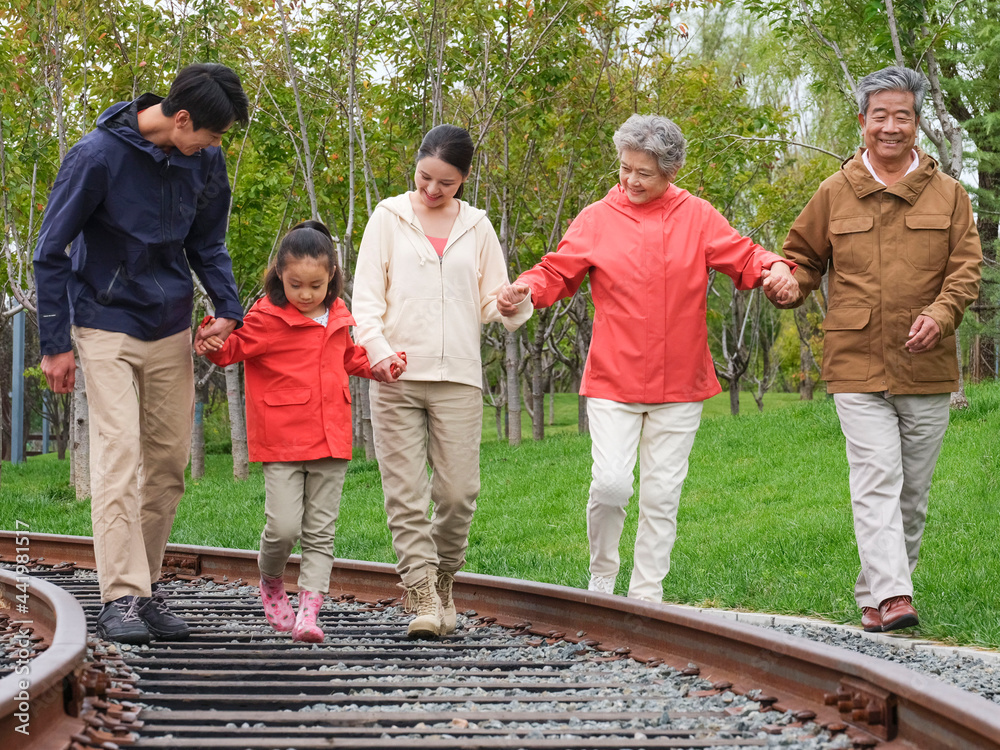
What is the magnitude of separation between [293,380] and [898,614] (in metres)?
2.73

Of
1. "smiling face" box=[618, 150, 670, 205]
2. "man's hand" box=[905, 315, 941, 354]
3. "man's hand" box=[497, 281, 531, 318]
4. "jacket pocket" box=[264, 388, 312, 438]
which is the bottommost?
"jacket pocket" box=[264, 388, 312, 438]

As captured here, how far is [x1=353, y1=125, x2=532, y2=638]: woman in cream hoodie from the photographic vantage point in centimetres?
484

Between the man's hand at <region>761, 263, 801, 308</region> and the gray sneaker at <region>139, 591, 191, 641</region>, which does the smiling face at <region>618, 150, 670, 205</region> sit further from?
the gray sneaker at <region>139, 591, 191, 641</region>

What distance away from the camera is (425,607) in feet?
15.4

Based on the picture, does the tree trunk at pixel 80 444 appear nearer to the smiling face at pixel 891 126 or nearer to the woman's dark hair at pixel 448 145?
the woman's dark hair at pixel 448 145

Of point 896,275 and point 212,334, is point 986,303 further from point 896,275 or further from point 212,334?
point 212,334

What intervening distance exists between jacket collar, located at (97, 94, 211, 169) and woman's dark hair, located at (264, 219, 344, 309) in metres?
0.51

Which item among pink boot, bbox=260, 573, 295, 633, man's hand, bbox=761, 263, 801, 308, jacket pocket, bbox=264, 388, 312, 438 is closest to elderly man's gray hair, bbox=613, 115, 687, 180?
man's hand, bbox=761, 263, 801, 308

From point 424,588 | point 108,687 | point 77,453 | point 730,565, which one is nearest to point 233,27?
point 77,453

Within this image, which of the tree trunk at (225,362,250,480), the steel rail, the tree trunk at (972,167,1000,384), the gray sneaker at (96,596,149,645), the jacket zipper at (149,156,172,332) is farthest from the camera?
the tree trunk at (225,362,250,480)

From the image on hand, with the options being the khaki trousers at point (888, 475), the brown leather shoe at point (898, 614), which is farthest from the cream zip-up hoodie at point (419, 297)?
the brown leather shoe at point (898, 614)

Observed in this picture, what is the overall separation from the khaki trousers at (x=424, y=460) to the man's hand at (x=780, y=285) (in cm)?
135

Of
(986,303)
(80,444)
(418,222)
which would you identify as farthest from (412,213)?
(986,303)

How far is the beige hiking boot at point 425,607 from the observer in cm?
462
